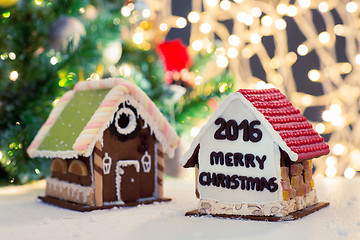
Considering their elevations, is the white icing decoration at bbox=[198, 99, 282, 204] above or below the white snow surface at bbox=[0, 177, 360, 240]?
above

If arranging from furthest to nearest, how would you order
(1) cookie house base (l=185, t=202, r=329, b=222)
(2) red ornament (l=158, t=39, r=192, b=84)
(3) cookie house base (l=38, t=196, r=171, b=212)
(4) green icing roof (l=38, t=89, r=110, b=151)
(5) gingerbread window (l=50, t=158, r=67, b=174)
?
(2) red ornament (l=158, t=39, r=192, b=84) < (5) gingerbread window (l=50, t=158, r=67, b=174) < (4) green icing roof (l=38, t=89, r=110, b=151) < (3) cookie house base (l=38, t=196, r=171, b=212) < (1) cookie house base (l=185, t=202, r=329, b=222)

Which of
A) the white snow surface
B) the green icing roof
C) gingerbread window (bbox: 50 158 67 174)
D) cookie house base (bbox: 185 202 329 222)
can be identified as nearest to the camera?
the white snow surface

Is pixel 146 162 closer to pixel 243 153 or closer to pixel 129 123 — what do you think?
pixel 129 123

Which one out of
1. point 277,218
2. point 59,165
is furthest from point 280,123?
point 59,165

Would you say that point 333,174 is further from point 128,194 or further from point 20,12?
point 20,12

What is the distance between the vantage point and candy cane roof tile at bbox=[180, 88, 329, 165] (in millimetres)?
1598

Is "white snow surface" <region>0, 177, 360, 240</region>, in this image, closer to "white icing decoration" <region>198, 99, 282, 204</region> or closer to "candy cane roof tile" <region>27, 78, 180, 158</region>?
"white icing decoration" <region>198, 99, 282, 204</region>

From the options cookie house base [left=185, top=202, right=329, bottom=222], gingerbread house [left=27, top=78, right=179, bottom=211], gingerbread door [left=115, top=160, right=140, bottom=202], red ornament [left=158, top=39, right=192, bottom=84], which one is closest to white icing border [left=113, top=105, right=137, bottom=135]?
gingerbread house [left=27, top=78, right=179, bottom=211]

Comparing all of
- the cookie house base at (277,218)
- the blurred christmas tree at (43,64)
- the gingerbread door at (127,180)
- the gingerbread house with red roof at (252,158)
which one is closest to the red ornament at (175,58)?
the blurred christmas tree at (43,64)

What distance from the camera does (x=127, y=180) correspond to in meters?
1.95

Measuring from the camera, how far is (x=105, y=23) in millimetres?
2227

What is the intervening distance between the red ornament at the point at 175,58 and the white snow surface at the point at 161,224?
0.65 meters

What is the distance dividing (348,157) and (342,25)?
27.5 inches

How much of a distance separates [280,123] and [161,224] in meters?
0.47
